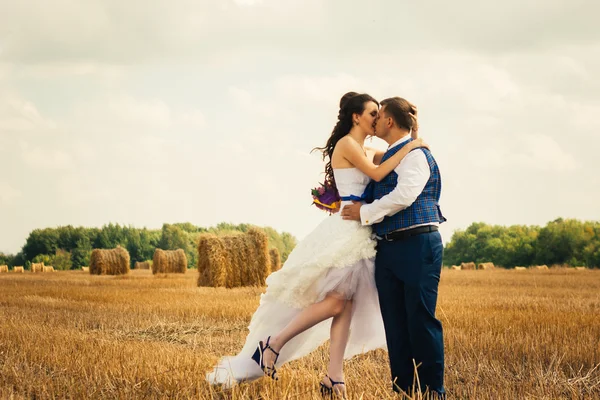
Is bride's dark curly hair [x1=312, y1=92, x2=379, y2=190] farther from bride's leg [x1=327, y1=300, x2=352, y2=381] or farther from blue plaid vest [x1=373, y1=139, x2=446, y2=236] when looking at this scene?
bride's leg [x1=327, y1=300, x2=352, y2=381]

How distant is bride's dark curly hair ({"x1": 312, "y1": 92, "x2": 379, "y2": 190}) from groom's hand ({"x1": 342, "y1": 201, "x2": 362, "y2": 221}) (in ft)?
1.19

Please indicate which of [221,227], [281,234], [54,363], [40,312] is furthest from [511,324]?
[281,234]

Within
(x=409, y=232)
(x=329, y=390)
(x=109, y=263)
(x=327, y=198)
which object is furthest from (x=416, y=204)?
(x=109, y=263)

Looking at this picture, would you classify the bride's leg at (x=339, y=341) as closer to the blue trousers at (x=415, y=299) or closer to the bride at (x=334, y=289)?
the bride at (x=334, y=289)

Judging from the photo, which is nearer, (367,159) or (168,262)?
(367,159)

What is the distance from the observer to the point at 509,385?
4770 mm

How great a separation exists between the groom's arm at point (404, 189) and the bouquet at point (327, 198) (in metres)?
0.50

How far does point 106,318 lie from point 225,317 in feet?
5.79

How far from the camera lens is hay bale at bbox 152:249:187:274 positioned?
96.4ft

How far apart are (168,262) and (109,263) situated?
2.60 metres

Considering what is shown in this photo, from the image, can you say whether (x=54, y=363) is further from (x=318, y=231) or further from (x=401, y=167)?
(x=401, y=167)

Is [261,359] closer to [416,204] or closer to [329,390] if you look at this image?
[329,390]

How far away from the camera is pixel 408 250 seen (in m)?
4.06

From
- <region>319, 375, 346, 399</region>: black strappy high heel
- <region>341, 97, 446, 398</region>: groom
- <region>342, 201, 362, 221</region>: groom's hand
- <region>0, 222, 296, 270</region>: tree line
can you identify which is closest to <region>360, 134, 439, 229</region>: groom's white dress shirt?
<region>341, 97, 446, 398</region>: groom
